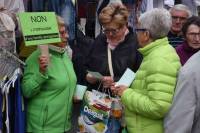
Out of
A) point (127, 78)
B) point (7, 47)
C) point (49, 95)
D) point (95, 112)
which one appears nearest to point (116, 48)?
point (127, 78)

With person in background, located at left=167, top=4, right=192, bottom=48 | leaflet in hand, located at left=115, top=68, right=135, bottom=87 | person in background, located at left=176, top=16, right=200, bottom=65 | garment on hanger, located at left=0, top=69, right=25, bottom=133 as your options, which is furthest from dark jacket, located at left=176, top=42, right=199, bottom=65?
garment on hanger, located at left=0, top=69, right=25, bottom=133

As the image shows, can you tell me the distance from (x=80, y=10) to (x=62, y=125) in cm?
187

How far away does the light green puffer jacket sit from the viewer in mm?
2812

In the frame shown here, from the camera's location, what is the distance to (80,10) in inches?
193

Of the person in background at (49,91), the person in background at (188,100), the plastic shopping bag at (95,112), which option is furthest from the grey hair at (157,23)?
the person in background at (49,91)

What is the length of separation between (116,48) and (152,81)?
69cm

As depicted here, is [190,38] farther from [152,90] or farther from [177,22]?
[152,90]

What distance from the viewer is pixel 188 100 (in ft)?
8.30

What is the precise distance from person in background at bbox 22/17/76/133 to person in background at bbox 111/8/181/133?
0.43 meters

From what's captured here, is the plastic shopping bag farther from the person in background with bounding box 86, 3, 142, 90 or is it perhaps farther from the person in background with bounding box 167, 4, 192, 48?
the person in background with bounding box 167, 4, 192, 48

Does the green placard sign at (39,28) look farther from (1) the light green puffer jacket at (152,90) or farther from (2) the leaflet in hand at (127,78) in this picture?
(1) the light green puffer jacket at (152,90)

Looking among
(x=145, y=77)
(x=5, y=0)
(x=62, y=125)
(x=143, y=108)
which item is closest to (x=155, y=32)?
(x=145, y=77)

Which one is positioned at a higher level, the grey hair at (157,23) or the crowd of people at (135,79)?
the grey hair at (157,23)

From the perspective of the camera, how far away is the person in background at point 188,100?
8.23ft
